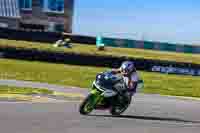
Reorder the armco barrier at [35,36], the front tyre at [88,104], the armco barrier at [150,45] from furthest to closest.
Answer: the armco barrier at [150,45]
the armco barrier at [35,36]
the front tyre at [88,104]

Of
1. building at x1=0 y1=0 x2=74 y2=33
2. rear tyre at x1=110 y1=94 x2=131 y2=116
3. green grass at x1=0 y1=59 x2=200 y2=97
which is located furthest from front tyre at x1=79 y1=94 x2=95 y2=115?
building at x1=0 y1=0 x2=74 y2=33

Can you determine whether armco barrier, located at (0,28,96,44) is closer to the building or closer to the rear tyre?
the building

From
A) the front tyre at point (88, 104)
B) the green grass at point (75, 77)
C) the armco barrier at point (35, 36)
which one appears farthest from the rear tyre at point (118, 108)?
the armco barrier at point (35, 36)

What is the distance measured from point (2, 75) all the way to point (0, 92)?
767cm

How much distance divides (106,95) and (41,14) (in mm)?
53583

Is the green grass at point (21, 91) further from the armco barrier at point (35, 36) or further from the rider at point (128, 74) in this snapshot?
the armco barrier at point (35, 36)

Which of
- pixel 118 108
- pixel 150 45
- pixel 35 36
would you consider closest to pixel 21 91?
pixel 118 108

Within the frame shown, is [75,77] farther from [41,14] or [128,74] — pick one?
[41,14]

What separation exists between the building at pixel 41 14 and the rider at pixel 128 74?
50.9 m

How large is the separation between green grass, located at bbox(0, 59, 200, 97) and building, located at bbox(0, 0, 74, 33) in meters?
32.8

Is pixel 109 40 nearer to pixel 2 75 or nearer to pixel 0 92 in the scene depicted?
pixel 2 75

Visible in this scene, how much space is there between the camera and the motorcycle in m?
14.1

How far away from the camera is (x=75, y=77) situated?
2802cm

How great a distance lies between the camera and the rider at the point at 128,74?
1437cm
